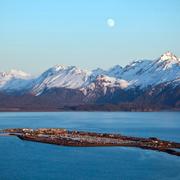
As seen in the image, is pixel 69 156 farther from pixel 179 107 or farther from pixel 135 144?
pixel 179 107

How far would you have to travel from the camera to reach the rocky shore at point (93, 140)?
5759 centimetres

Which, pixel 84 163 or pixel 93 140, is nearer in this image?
pixel 84 163

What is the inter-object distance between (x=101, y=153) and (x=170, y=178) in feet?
44.5

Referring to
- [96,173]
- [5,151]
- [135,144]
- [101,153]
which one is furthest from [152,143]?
[96,173]

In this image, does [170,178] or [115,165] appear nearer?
[170,178]

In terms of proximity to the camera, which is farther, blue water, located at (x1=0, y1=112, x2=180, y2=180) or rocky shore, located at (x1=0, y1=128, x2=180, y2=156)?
rocky shore, located at (x1=0, y1=128, x2=180, y2=156)

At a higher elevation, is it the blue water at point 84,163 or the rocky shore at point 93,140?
the rocky shore at point 93,140

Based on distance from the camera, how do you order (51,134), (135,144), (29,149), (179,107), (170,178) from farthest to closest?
(179,107), (51,134), (135,144), (29,149), (170,178)

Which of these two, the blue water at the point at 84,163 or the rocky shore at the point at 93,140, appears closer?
the blue water at the point at 84,163

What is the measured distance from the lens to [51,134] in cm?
7406

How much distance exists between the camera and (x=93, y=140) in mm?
64125

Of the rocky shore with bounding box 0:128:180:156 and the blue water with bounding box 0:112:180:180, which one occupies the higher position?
the rocky shore with bounding box 0:128:180:156

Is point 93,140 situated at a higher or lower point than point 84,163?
higher

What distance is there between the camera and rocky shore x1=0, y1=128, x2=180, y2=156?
57.6m
